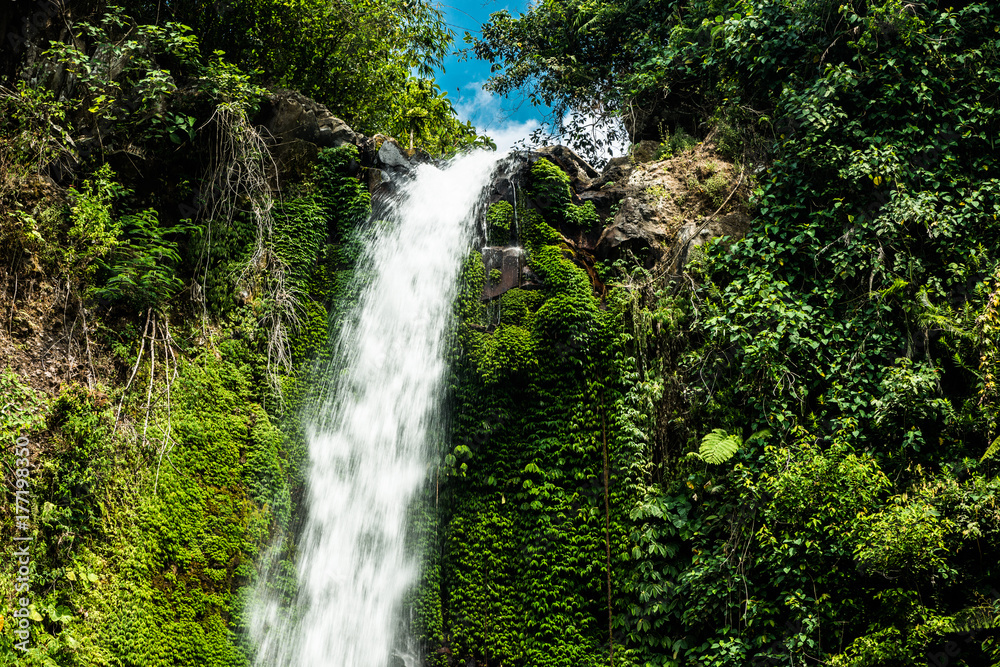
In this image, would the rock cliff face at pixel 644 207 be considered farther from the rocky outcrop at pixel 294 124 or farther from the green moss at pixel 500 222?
the rocky outcrop at pixel 294 124

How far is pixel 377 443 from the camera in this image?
770 centimetres

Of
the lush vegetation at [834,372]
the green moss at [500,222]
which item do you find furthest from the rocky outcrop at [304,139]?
the lush vegetation at [834,372]

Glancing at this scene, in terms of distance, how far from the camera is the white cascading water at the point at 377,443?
261 inches

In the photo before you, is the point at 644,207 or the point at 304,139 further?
the point at 304,139

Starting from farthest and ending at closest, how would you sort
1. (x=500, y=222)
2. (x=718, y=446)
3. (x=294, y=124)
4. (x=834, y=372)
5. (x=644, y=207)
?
(x=294, y=124), (x=500, y=222), (x=644, y=207), (x=834, y=372), (x=718, y=446)

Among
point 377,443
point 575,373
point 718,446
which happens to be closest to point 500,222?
point 575,373

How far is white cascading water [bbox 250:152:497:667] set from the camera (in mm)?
6633

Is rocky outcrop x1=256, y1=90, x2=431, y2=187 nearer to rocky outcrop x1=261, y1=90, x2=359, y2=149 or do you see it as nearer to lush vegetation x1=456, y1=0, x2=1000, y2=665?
rocky outcrop x1=261, y1=90, x2=359, y2=149

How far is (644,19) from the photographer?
1204cm

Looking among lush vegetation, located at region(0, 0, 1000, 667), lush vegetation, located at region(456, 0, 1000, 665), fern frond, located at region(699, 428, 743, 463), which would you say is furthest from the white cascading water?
fern frond, located at region(699, 428, 743, 463)

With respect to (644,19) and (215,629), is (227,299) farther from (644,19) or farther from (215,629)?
(644,19)

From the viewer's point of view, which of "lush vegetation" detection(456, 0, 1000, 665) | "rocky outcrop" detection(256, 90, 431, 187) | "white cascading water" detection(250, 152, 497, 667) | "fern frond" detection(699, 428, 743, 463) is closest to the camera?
"lush vegetation" detection(456, 0, 1000, 665)

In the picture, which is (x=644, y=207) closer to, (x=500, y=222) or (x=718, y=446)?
(x=500, y=222)

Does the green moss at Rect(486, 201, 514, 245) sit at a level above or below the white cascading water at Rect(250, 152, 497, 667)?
above
